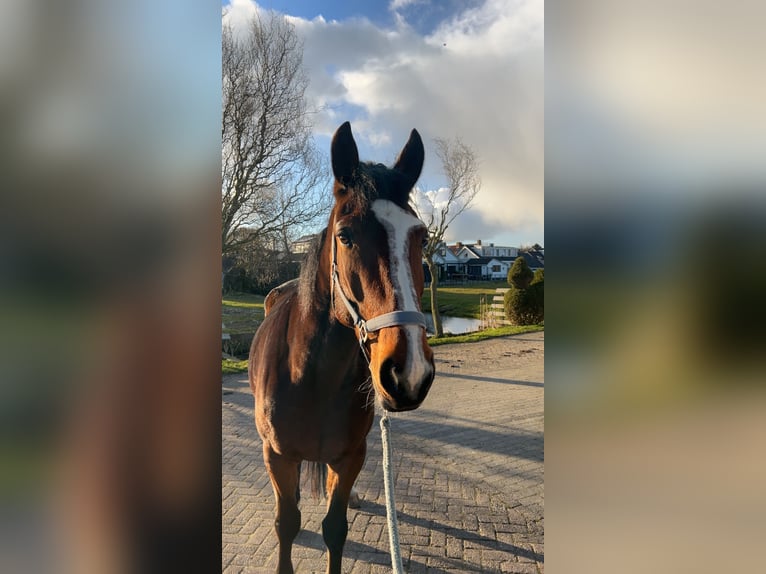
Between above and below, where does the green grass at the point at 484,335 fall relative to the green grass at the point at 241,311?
below

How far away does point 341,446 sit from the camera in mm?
2398

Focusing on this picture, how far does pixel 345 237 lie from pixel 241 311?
2180mm

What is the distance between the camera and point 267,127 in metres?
2.42

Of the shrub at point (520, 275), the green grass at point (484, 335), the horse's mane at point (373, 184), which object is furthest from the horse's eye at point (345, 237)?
the green grass at point (484, 335)

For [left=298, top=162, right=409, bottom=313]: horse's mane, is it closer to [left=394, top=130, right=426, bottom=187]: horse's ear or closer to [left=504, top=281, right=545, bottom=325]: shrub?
[left=394, top=130, right=426, bottom=187]: horse's ear

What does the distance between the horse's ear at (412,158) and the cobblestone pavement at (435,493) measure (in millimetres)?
3033

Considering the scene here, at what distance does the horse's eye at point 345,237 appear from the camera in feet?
6.17

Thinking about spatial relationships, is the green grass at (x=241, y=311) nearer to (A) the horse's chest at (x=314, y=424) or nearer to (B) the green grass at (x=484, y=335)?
(A) the horse's chest at (x=314, y=424)

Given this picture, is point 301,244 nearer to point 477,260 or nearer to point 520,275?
point 477,260
